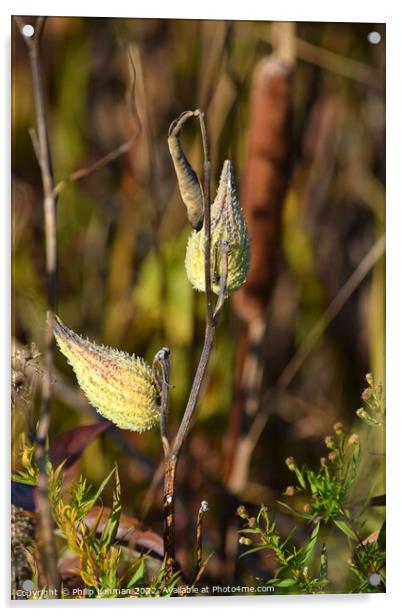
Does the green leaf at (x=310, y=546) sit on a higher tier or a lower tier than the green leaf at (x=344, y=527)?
lower

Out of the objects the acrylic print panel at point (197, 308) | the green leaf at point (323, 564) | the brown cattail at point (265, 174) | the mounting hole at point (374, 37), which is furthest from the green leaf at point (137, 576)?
the mounting hole at point (374, 37)

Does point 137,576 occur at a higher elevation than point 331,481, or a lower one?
lower

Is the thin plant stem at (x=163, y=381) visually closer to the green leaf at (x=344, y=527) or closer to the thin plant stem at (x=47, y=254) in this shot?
the thin plant stem at (x=47, y=254)

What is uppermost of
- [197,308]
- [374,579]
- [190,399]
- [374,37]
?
[374,37]
